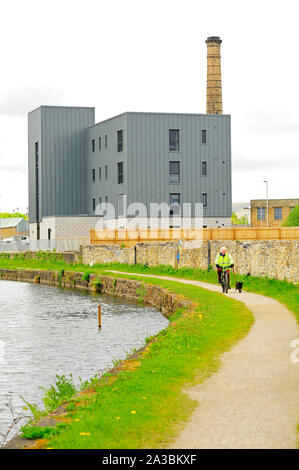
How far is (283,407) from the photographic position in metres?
9.88

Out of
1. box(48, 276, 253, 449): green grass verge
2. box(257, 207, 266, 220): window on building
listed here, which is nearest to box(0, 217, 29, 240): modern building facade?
box(257, 207, 266, 220): window on building

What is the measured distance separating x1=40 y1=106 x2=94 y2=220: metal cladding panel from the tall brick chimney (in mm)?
12594

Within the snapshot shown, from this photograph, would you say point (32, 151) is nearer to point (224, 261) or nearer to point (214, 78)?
point (214, 78)

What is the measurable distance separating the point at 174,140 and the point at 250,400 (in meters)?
60.9

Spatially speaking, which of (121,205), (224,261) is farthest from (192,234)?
(224,261)

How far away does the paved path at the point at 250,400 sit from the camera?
829cm

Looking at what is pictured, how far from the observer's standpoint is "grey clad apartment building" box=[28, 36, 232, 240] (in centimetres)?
6862

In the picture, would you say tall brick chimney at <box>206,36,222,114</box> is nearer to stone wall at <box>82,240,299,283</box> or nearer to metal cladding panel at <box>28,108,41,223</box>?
metal cladding panel at <box>28,108,41,223</box>

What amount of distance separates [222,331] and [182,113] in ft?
178

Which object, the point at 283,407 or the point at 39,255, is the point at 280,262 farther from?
the point at 39,255

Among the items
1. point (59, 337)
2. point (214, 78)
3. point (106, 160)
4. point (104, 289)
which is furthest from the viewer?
point (214, 78)

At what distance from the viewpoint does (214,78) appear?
78.1m

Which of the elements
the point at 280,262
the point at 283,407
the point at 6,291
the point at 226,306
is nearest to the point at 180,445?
the point at 283,407

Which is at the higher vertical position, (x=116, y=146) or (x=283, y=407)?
(x=116, y=146)
